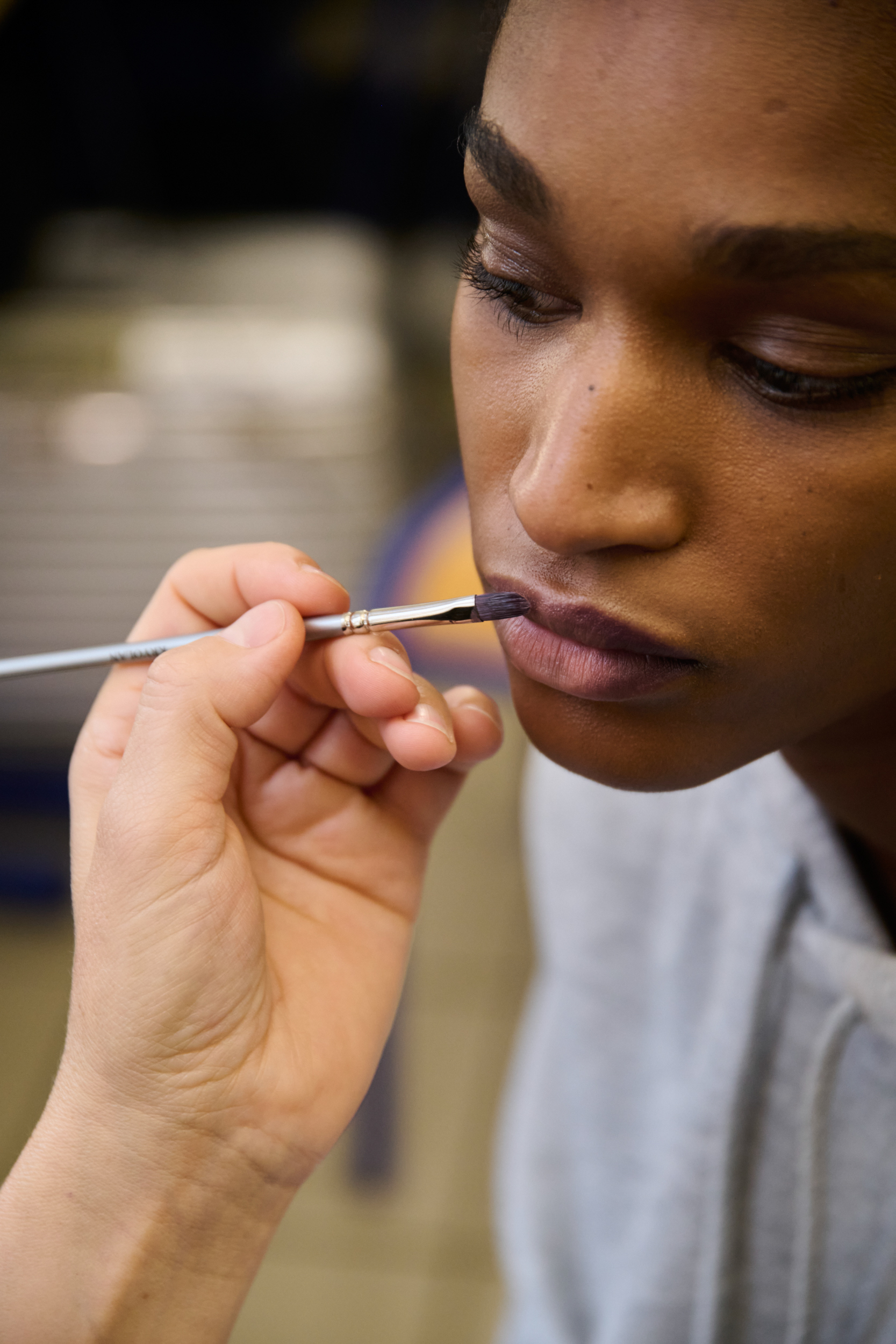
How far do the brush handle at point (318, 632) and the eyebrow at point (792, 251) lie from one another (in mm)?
177

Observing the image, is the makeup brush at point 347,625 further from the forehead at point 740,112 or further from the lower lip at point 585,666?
the forehead at point 740,112

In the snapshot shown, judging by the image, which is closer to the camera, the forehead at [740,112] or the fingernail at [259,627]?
the forehead at [740,112]

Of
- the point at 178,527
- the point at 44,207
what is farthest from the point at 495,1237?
the point at 44,207

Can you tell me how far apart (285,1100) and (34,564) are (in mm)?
1185

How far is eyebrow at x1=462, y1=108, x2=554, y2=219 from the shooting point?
1.42ft

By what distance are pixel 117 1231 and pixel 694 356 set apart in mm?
457

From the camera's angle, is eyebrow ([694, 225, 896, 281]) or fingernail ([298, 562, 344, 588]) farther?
fingernail ([298, 562, 344, 588])

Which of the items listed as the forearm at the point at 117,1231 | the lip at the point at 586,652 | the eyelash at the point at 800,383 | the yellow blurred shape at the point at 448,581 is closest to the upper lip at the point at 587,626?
the lip at the point at 586,652

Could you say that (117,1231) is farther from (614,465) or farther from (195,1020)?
(614,465)

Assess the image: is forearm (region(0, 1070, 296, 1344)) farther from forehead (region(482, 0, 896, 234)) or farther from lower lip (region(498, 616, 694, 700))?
forehead (region(482, 0, 896, 234))

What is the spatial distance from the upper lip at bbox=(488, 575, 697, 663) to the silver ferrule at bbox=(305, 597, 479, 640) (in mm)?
24

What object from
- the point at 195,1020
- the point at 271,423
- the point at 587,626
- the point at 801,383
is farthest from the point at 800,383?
the point at 271,423

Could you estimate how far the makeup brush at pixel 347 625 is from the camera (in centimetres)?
51

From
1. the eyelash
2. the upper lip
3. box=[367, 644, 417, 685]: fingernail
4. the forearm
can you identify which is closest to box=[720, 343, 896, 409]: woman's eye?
the eyelash
